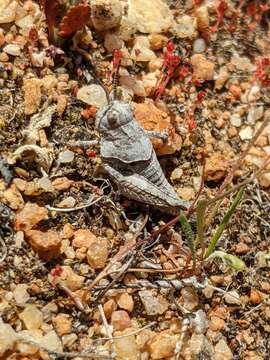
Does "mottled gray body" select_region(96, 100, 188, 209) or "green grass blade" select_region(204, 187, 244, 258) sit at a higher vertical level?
"mottled gray body" select_region(96, 100, 188, 209)

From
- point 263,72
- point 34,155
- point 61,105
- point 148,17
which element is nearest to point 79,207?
point 34,155

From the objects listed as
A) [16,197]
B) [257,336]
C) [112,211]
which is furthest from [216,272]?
[16,197]

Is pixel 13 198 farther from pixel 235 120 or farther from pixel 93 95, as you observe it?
pixel 235 120

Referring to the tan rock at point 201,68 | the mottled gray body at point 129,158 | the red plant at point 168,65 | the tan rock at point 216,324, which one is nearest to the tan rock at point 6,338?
Result: the mottled gray body at point 129,158

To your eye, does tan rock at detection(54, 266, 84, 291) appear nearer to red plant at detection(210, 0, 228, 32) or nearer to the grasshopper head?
the grasshopper head

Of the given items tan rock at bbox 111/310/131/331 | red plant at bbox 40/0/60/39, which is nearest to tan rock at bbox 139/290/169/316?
tan rock at bbox 111/310/131/331
